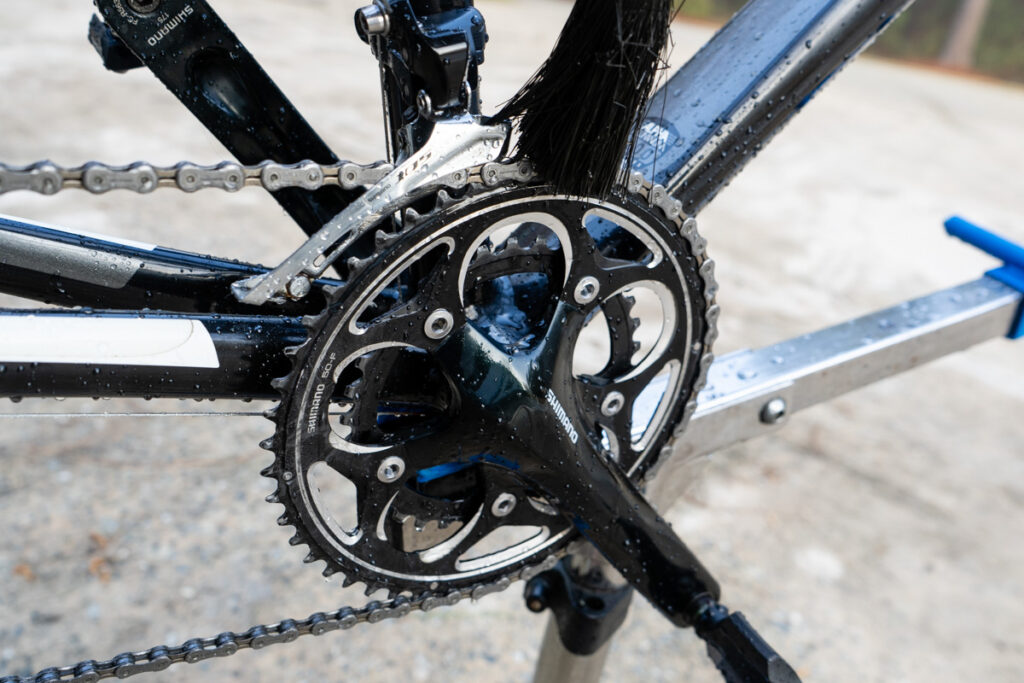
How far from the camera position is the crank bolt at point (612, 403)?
709 mm

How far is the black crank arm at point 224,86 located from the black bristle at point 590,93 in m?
0.19

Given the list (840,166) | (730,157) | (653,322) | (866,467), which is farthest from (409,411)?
(840,166)

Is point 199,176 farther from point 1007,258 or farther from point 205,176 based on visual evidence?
point 1007,258

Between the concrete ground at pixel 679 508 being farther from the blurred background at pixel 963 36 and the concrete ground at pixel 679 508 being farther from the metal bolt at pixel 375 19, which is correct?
the blurred background at pixel 963 36

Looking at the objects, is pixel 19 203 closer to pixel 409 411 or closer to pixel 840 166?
pixel 409 411

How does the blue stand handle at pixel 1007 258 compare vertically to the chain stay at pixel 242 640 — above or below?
below

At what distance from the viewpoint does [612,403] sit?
71 cm

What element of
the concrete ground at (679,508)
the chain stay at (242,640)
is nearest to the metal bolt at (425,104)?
the chain stay at (242,640)

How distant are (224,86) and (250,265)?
0.13 m

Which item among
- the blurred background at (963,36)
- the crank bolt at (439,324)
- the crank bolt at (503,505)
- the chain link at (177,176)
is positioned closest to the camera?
the chain link at (177,176)

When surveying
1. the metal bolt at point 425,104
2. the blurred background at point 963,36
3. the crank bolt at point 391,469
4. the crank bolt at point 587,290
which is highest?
the metal bolt at point 425,104

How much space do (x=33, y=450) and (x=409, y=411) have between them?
4.19 ft

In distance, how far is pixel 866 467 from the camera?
193cm

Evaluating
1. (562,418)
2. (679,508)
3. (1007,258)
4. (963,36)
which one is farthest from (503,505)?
(963,36)
